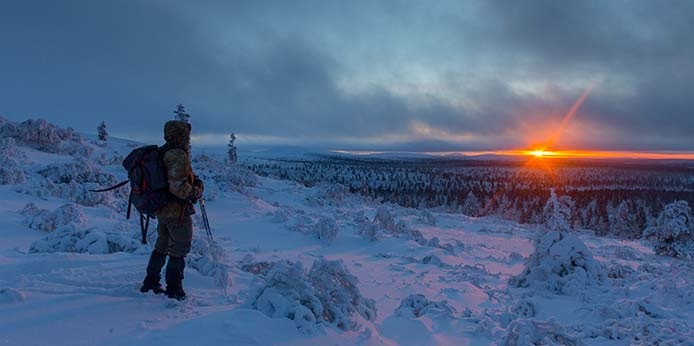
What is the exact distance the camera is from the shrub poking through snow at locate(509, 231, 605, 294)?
8898mm

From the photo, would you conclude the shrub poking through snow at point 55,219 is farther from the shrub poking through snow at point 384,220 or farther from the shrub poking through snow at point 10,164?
the shrub poking through snow at point 384,220

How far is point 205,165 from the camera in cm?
2709

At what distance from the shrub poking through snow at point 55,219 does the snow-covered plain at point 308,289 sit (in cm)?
4

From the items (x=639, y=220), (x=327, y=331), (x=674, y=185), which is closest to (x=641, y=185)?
(x=674, y=185)

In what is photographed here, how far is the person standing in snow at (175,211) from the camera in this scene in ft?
13.5

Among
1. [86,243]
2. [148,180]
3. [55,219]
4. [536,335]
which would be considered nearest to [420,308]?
[536,335]

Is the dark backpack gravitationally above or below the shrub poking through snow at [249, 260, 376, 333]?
above

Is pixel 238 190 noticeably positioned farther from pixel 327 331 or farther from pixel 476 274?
pixel 327 331

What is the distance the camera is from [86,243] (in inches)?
280

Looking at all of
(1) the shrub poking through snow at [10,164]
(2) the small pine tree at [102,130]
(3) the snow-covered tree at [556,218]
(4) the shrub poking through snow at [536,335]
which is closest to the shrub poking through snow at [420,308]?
(4) the shrub poking through snow at [536,335]

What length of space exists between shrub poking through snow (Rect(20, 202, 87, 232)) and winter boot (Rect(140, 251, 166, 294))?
257 inches

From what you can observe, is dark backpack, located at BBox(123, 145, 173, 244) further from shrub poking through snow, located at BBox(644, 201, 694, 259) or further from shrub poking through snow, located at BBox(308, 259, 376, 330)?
shrub poking through snow, located at BBox(644, 201, 694, 259)

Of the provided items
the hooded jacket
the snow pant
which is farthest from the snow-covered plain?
the hooded jacket

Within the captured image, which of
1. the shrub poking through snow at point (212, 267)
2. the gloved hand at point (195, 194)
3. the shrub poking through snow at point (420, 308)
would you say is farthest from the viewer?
the shrub poking through snow at point (420, 308)
